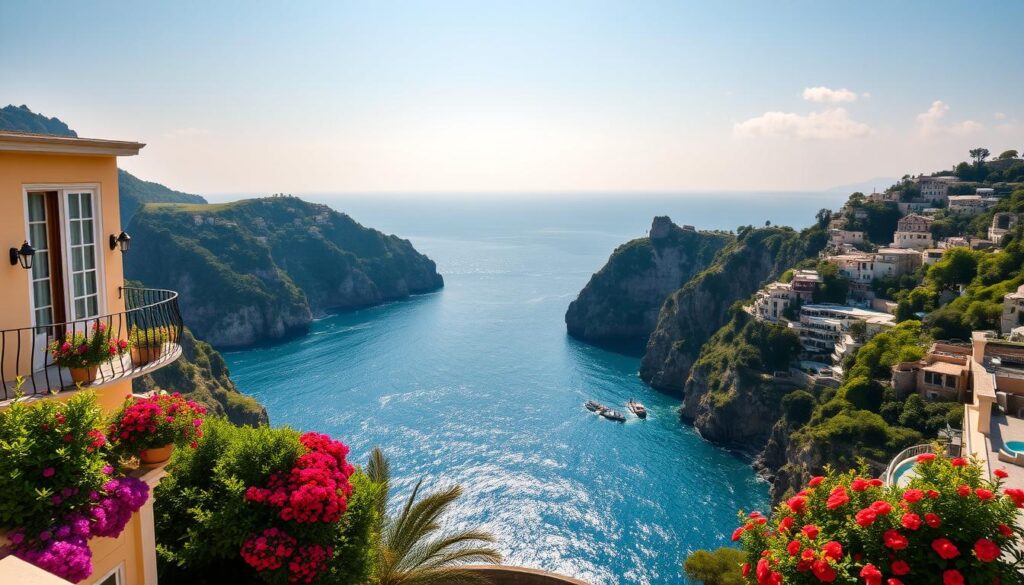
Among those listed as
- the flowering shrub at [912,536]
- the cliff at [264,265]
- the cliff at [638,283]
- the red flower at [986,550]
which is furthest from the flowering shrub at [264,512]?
the cliff at [264,265]

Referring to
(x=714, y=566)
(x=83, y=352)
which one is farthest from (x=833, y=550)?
(x=714, y=566)

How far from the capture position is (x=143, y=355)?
849 centimetres

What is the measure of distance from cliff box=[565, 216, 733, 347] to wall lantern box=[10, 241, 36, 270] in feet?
297

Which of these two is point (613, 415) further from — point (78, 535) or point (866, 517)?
point (78, 535)

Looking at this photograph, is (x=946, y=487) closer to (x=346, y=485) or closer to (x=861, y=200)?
(x=346, y=485)

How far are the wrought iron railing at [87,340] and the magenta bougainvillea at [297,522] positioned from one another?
2.28m

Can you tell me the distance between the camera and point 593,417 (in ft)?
198

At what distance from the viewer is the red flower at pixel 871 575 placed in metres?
5.88

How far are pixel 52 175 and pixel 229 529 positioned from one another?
5.01 m

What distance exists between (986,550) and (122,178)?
16871cm

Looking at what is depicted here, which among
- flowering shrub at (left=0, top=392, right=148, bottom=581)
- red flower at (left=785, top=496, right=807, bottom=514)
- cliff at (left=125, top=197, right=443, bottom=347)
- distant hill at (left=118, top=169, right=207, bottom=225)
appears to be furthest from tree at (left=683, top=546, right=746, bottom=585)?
distant hill at (left=118, top=169, right=207, bottom=225)

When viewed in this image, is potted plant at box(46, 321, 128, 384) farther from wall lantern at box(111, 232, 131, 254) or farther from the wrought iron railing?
wall lantern at box(111, 232, 131, 254)

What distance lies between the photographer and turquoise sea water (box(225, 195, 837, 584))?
39969 millimetres

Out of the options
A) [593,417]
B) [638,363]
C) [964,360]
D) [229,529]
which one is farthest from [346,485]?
[638,363]
